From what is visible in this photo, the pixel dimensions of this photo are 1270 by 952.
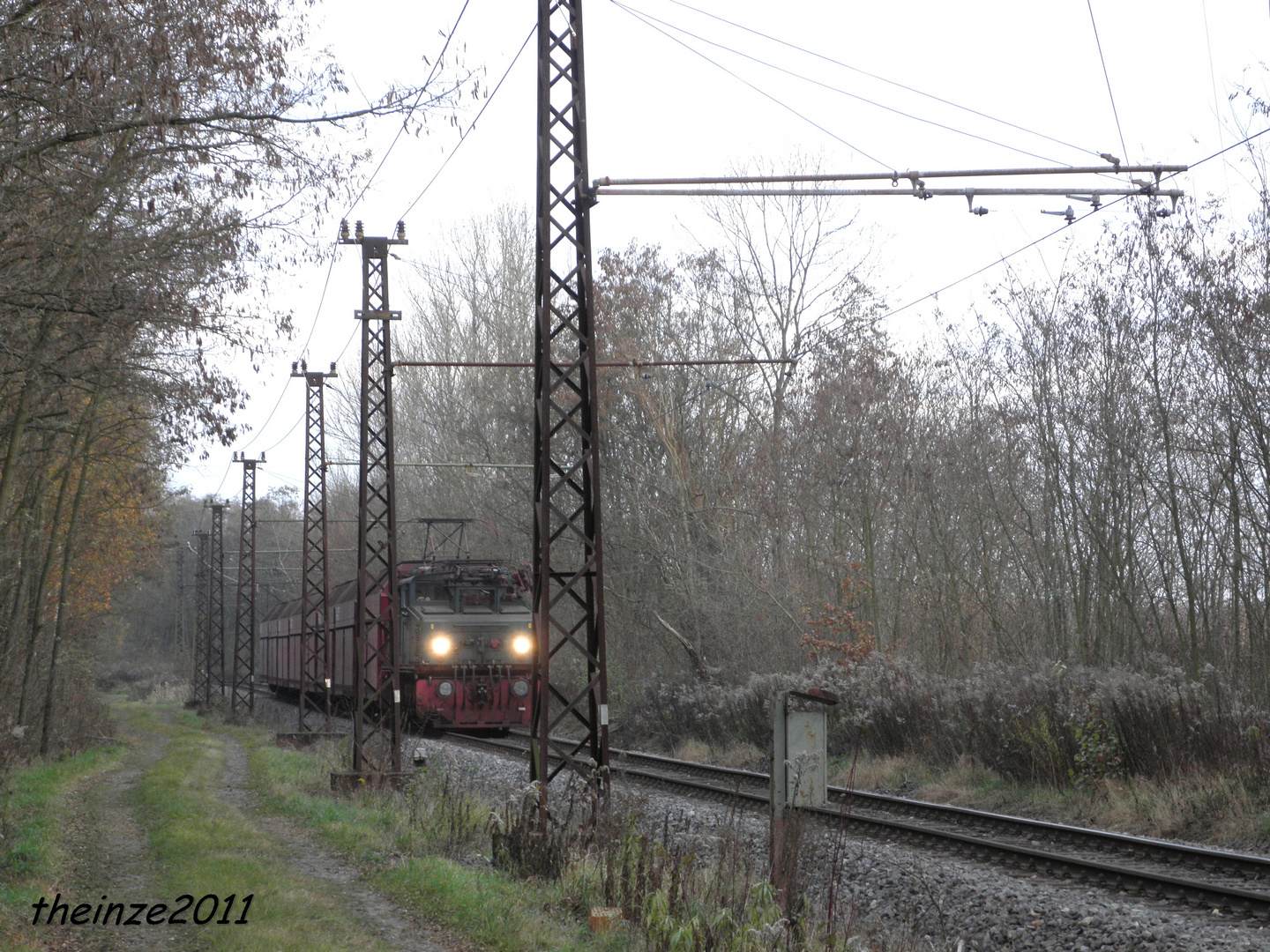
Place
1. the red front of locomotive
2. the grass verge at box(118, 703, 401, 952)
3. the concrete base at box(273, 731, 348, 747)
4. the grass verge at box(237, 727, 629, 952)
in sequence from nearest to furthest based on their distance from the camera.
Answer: the grass verge at box(118, 703, 401, 952) → the grass verge at box(237, 727, 629, 952) → the red front of locomotive → the concrete base at box(273, 731, 348, 747)

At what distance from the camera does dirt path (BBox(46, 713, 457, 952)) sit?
7.60 metres

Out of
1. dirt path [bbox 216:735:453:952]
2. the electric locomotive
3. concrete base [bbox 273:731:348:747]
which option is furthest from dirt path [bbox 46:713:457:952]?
concrete base [bbox 273:731:348:747]

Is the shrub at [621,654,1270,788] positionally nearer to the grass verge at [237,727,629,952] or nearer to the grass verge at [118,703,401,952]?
the grass verge at [237,727,629,952]

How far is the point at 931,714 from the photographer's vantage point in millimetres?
16266

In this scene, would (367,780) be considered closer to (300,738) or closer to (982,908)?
(982,908)

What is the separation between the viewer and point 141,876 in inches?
389

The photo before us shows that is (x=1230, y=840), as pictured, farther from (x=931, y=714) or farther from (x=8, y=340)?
(x=8, y=340)

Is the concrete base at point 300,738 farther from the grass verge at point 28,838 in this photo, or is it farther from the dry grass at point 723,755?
the dry grass at point 723,755

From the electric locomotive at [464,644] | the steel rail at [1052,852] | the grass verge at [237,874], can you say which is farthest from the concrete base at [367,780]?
the electric locomotive at [464,644]

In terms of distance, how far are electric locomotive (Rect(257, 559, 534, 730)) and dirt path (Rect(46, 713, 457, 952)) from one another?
448cm

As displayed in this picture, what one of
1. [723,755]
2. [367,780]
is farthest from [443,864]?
[723,755]

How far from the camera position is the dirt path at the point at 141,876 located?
7602 millimetres

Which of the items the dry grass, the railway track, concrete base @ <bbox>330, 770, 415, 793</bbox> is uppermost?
the railway track

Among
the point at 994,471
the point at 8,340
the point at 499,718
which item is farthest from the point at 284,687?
the point at 8,340
